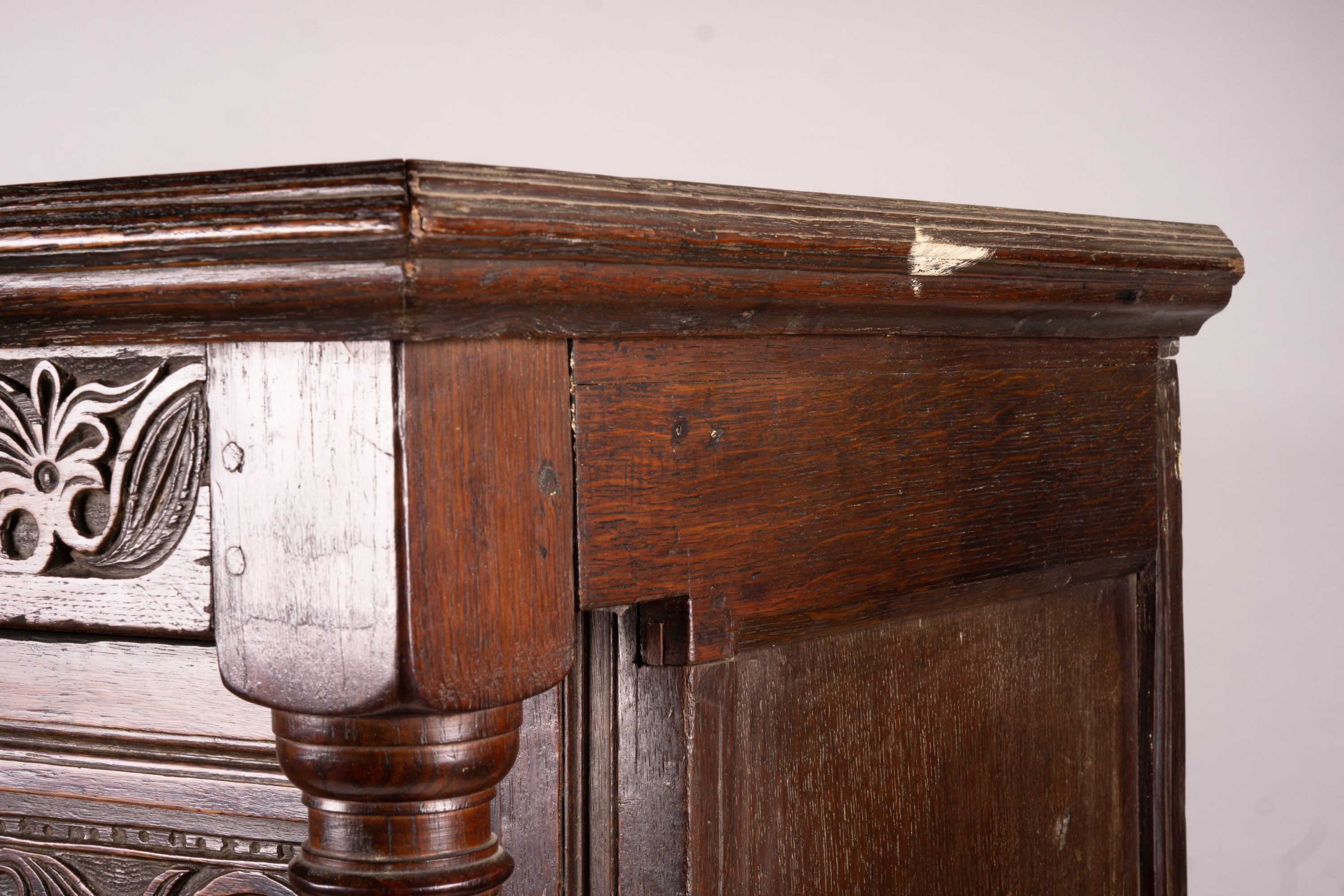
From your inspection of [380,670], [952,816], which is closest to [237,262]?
[380,670]

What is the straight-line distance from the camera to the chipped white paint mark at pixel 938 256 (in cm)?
70

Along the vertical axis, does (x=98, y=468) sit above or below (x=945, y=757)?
above

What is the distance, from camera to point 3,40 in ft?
6.85

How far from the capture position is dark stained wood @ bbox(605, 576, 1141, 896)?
0.67 meters

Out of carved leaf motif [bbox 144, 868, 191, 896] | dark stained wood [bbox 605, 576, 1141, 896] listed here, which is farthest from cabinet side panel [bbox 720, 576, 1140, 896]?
carved leaf motif [bbox 144, 868, 191, 896]

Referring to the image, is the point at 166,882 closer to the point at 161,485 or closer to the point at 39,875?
the point at 39,875

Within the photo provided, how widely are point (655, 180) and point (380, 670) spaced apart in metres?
0.22

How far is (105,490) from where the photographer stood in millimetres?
621

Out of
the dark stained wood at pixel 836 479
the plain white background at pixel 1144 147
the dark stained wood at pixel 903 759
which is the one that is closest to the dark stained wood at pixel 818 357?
the dark stained wood at pixel 836 479

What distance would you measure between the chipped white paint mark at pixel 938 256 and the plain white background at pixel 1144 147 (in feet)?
3.35

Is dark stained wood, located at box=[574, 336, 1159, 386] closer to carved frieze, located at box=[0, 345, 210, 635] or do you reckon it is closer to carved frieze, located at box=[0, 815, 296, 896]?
carved frieze, located at box=[0, 345, 210, 635]

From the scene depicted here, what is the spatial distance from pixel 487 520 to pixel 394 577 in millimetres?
44

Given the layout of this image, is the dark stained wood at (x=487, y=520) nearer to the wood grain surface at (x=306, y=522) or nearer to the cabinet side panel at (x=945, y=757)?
the wood grain surface at (x=306, y=522)

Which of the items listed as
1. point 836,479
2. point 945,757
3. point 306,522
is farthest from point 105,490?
point 945,757
